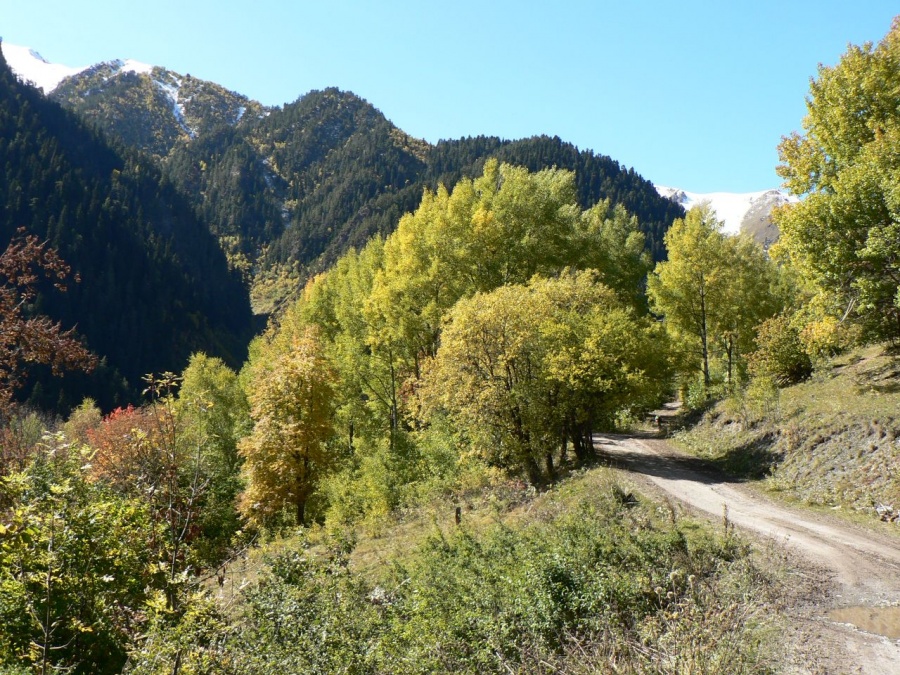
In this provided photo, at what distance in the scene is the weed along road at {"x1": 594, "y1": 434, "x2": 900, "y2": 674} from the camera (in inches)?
297

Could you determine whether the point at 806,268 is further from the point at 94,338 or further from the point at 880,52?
the point at 94,338

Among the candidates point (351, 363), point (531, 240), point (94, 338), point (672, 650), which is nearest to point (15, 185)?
point (94, 338)

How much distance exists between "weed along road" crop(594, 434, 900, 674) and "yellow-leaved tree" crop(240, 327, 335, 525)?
531 inches

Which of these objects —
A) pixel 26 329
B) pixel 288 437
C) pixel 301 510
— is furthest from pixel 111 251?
pixel 26 329

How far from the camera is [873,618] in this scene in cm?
862

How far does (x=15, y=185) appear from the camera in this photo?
125000 mm

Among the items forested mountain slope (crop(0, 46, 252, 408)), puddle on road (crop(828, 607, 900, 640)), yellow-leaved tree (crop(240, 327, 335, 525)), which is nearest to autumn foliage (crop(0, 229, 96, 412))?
puddle on road (crop(828, 607, 900, 640))

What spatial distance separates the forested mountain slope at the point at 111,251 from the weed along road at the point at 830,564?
107534mm

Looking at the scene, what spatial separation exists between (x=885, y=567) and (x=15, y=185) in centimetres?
16456

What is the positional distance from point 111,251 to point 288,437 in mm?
132151

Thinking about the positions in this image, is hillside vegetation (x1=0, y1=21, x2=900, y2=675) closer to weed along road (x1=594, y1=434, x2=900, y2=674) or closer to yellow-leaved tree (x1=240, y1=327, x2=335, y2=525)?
yellow-leaved tree (x1=240, y1=327, x2=335, y2=525)

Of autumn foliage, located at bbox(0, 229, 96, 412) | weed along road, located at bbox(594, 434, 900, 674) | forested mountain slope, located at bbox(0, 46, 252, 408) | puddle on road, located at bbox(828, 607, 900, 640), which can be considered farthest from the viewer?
forested mountain slope, located at bbox(0, 46, 252, 408)

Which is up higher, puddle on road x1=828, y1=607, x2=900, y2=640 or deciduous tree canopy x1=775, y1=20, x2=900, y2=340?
deciduous tree canopy x1=775, y1=20, x2=900, y2=340

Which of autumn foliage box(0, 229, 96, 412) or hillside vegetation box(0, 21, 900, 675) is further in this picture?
autumn foliage box(0, 229, 96, 412)
